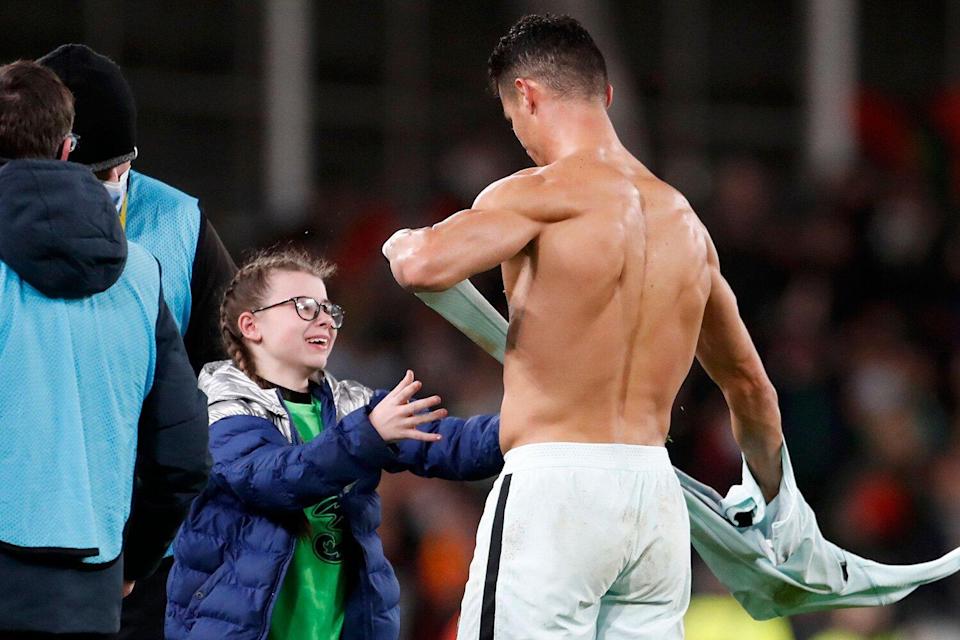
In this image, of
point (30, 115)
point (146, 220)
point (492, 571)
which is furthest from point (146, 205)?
point (492, 571)

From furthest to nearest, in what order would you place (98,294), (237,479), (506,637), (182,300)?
1. (182,300)
2. (237,479)
3. (506,637)
4. (98,294)

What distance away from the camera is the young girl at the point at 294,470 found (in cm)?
342

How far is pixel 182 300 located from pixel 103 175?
0.41 meters

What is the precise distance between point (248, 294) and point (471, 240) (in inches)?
30.9

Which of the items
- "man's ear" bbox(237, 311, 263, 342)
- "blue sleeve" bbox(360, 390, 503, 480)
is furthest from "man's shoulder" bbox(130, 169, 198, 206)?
"blue sleeve" bbox(360, 390, 503, 480)

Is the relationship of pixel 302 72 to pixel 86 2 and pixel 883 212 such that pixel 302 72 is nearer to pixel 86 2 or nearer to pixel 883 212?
pixel 86 2

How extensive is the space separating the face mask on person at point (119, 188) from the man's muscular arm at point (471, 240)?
2.22 feet

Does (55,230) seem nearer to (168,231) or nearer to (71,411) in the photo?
(71,411)

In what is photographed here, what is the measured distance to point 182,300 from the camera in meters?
3.81

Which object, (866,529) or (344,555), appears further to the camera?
(866,529)

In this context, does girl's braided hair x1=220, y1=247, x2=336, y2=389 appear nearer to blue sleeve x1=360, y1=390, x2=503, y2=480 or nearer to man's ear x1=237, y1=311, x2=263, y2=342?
man's ear x1=237, y1=311, x2=263, y2=342

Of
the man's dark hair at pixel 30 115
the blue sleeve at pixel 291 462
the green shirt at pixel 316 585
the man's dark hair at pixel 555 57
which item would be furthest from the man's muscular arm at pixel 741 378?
the man's dark hair at pixel 30 115

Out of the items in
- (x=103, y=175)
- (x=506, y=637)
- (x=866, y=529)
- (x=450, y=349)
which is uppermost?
(x=103, y=175)

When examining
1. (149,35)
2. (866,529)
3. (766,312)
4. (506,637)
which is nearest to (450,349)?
(766,312)
